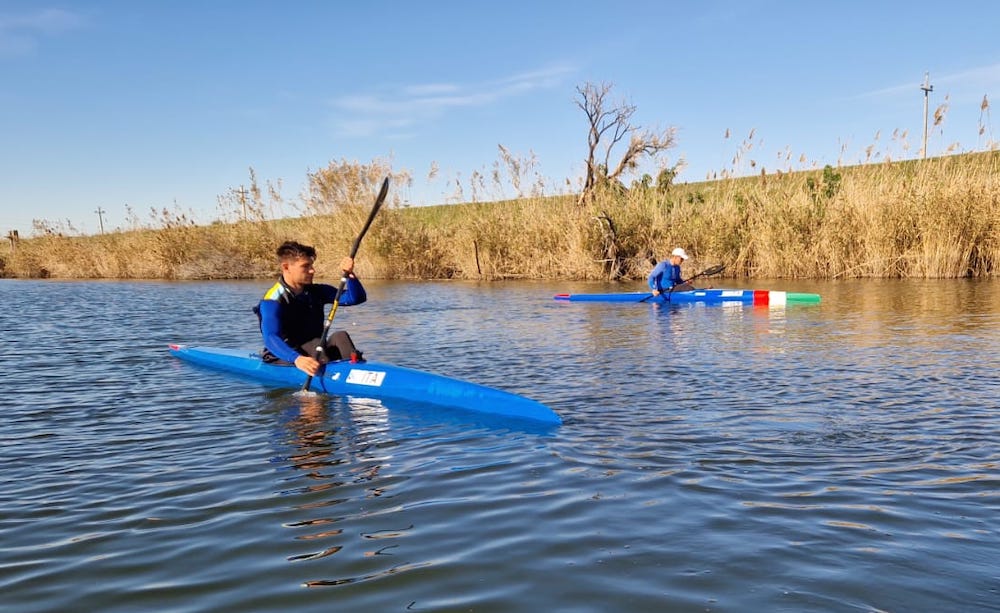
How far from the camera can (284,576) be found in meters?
2.86

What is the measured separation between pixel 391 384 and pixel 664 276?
847cm

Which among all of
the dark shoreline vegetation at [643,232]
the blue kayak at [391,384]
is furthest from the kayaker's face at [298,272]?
the dark shoreline vegetation at [643,232]

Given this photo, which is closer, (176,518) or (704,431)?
(176,518)

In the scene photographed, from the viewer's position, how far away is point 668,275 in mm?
13688

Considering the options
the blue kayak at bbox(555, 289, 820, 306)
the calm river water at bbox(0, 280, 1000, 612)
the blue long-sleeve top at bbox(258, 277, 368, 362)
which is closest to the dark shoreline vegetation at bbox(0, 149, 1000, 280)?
the blue kayak at bbox(555, 289, 820, 306)

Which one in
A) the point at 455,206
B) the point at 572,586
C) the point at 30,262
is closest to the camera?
the point at 572,586

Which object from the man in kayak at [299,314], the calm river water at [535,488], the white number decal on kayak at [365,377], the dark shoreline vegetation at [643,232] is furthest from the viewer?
the dark shoreline vegetation at [643,232]

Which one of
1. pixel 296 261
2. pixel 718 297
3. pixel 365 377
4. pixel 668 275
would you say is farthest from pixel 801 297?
pixel 296 261

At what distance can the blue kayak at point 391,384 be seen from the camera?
528 centimetres

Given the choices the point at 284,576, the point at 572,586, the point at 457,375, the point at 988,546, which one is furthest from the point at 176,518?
the point at 457,375

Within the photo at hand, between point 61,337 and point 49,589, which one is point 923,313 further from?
point 61,337

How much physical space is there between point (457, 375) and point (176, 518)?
3.84 m

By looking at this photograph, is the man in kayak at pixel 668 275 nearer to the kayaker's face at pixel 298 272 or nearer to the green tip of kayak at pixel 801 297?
the green tip of kayak at pixel 801 297

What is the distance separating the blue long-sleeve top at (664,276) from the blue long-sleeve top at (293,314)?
7194mm
